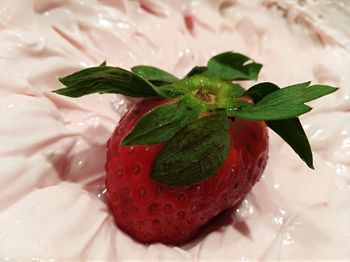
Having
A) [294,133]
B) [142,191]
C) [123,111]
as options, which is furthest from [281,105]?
[123,111]

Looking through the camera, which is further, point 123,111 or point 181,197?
point 123,111

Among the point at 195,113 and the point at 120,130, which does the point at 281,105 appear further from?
the point at 120,130

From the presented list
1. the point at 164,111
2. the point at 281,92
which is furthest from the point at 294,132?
the point at 164,111

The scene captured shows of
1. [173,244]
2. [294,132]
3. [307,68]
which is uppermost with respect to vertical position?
[294,132]

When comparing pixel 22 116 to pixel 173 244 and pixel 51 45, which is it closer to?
pixel 51 45

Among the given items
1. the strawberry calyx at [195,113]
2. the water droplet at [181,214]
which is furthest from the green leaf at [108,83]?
the water droplet at [181,214]

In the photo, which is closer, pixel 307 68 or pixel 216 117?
pixel 216 117

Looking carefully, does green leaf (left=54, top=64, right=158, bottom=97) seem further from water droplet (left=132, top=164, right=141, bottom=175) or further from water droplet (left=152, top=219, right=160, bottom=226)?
water droplet (left=152, top=219, right=160, bottom=226)
